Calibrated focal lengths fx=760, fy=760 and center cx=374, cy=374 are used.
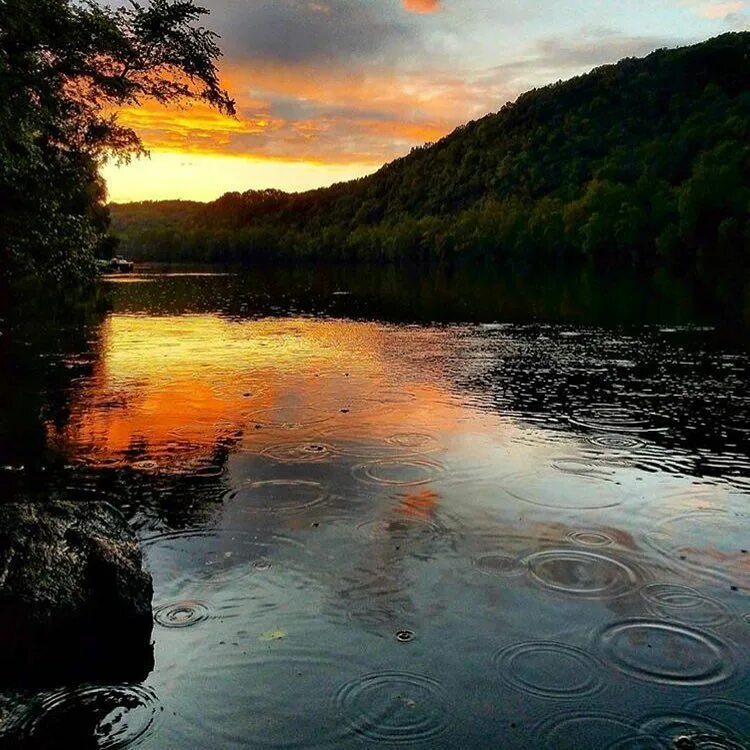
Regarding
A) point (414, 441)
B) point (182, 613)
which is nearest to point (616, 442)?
point (414, 441)

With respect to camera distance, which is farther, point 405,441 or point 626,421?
point 626,421

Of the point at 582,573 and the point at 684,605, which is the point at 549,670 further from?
the point at 582,573

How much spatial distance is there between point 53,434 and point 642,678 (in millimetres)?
11961

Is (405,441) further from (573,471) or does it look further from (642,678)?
(642,678)

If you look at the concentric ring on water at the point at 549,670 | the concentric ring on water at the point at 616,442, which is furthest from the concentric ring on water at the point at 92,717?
the concentric ring on water at the point at 616,442

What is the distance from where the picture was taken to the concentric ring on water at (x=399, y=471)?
1157 cm

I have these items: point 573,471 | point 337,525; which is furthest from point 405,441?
point 337,525

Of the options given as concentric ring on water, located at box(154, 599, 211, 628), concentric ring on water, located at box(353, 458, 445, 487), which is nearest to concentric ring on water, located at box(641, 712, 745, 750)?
concentric ring on water, located at box(154, 599, 211, 628)

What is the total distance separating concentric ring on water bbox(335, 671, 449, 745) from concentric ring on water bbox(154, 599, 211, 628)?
1864 mm

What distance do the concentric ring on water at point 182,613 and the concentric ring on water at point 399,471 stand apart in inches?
168

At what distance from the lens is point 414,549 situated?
905 cm

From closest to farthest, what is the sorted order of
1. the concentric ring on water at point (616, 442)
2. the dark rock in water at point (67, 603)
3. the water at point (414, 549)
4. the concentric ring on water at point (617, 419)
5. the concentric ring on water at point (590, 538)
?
the water at point (414, 549) → the dark rock in water at point (67, 603) → the concentric ring on water at point (590, 538) → the concentric ring on water at point (616, 442) → the concentric ring on water at point (617, 419)

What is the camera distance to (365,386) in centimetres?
1984

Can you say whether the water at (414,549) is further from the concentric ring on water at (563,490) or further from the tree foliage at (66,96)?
the tree foliage at (66,96)
